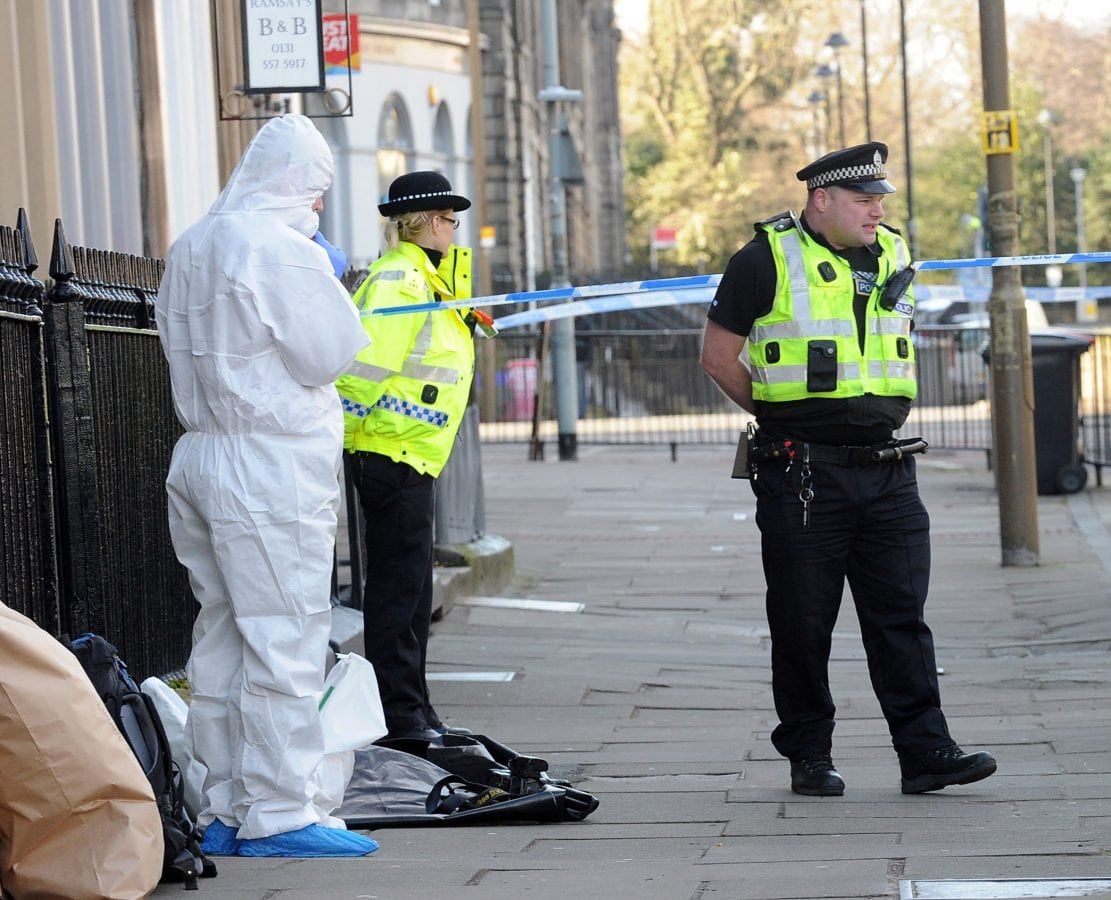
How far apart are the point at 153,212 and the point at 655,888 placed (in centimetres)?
638

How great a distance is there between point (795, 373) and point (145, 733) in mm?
2139

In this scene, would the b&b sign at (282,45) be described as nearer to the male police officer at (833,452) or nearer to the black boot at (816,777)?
the male police officer at (833,452)

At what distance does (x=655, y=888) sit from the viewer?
168 inches

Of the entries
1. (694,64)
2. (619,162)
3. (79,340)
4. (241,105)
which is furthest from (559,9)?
(79,340)

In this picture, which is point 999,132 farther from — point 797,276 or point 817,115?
point 817,115

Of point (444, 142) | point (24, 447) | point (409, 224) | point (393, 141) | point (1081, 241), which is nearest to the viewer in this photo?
point (24, 447)

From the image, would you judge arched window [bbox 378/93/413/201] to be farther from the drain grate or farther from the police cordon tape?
the drain grate

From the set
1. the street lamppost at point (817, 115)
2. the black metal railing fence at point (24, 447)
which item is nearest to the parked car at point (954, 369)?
the black metal railing fence at point (24, 447)

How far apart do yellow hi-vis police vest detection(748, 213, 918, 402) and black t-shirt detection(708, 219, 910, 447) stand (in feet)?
0.07

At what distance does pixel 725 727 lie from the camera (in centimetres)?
704

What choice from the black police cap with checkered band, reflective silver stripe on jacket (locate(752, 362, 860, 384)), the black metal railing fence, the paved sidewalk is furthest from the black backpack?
the black police cap with checkered band

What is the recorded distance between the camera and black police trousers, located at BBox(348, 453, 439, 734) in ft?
20.1

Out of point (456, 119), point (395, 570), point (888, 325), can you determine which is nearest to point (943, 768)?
point (888, 325)

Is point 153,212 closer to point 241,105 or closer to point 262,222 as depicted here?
point 241,105
